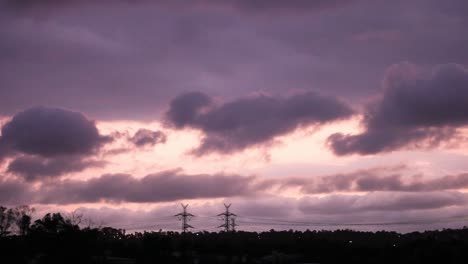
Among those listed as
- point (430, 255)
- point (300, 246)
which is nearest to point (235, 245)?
point (300, 246)

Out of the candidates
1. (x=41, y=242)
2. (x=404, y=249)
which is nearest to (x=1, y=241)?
(x=41, y=242)

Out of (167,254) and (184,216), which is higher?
(184,216)

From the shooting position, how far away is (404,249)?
436 ft

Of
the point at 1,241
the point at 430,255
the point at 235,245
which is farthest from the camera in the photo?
the point at 235,245

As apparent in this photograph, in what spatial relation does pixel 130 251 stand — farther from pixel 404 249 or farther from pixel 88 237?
pixel 404 249

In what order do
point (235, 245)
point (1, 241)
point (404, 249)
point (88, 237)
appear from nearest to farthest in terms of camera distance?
point (88, 237), point (1, 241), point (404, 249), point (235, 245)

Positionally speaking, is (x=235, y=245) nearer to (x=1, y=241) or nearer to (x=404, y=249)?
(x=404, y=249)

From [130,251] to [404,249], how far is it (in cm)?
5470

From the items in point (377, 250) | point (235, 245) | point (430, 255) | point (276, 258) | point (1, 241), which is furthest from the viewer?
point (235, 245)

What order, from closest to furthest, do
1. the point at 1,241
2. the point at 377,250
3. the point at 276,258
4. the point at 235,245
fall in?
1. the point at 1,241
2. the point at 276,258
3. the point at 377,250
4. the point at 235,245

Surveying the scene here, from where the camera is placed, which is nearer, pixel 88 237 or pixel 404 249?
pixel 88 237

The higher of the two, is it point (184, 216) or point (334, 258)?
point (184, 216)

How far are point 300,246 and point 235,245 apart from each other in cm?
1587

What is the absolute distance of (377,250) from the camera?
146 m
